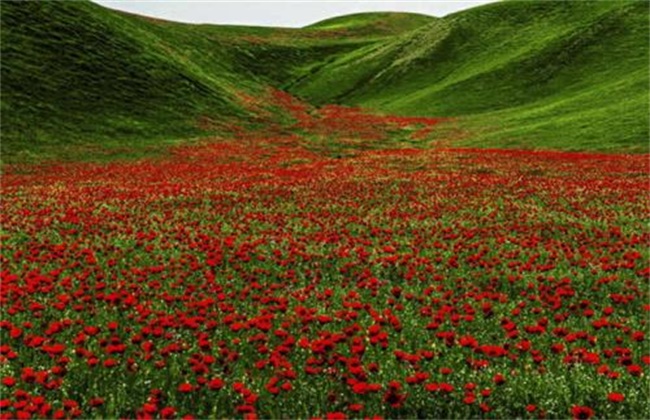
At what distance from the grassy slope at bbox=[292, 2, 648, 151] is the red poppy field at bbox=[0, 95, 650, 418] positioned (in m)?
25.1

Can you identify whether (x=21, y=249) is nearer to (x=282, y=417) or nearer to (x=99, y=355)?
(x=99, y=355)

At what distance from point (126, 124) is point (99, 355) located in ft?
155

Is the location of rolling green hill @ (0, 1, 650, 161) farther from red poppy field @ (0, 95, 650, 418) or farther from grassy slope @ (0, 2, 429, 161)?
red poppy field @ (0, 95, 650, 418)

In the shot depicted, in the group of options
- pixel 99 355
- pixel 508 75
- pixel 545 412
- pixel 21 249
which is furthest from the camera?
pixel 508 75

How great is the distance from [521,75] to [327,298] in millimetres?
75309

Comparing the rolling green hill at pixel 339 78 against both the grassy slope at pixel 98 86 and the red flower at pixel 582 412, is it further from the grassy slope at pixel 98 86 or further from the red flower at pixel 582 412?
the red flower at pixel 582 412

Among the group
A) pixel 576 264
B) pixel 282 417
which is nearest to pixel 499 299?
pixel 576 264

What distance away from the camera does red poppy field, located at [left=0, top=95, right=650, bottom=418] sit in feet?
22.9

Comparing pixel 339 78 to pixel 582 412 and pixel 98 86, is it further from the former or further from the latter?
pixel 582 412

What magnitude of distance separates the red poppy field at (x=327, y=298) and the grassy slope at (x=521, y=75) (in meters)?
25.1

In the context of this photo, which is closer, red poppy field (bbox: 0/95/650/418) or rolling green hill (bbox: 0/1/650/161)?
red poppy field (bbox: 0/95/650/418)

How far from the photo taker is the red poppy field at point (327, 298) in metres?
6.96

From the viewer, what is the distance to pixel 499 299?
10.2 m

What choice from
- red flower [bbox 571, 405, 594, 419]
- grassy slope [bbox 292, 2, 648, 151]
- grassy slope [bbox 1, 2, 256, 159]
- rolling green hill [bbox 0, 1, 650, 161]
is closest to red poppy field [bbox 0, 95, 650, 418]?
red flower [bbox 571, 405, 594, 419]
